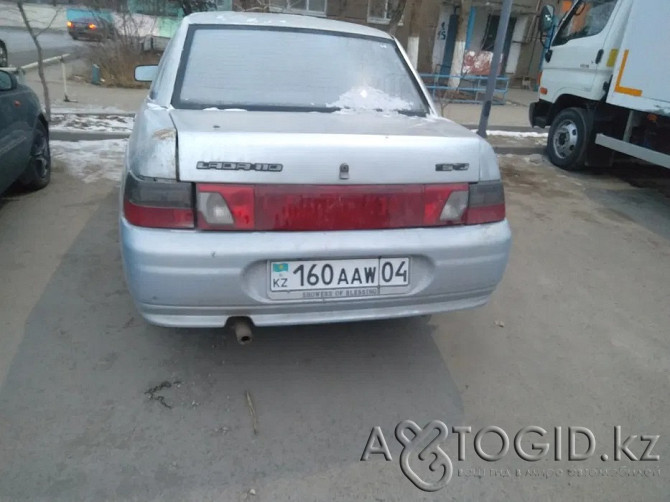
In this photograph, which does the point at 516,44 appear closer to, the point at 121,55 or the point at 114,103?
the point at 121,55

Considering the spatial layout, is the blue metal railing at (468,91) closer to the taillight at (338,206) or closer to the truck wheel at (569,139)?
the truck wheel at (569,139)

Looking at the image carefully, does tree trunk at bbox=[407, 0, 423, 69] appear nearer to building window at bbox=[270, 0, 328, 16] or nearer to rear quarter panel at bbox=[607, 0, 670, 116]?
building window at bbox=[270, 0, 328, 16]

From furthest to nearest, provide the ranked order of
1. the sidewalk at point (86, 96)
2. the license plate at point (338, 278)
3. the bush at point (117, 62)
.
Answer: the bush at point (117, 62) < the sidewalk at point (86, 96) < the license plate at point (338, 278)

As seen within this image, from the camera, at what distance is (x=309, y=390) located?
7.84 feet

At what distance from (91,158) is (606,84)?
6.46 metres

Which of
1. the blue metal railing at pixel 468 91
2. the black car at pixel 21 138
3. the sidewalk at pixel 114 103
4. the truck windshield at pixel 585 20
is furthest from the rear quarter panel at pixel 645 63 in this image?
the blue metal railing at pixel 468 91

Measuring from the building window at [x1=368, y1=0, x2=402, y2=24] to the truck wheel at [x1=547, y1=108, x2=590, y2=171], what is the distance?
35.2 feet

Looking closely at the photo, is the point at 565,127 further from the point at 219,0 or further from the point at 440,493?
the point at 219,0

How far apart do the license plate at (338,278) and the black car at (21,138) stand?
292 centimetres

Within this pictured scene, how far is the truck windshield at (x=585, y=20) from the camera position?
642cm

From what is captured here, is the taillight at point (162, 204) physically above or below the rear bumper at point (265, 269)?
above

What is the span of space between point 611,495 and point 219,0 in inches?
595

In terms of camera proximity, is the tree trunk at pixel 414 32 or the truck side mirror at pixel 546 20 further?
the tree trunk at pixel 414 32

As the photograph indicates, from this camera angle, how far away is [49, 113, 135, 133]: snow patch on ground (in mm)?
7046
